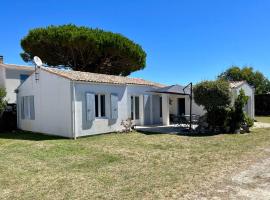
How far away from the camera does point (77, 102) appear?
56.1 feet

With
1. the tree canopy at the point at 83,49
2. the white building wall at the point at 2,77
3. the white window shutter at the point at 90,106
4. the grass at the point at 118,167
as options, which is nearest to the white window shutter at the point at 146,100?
the white window shutter at the point at 90,106

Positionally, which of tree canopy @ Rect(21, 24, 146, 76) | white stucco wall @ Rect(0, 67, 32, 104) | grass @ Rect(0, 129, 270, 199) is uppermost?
tree canopy @ Rect(21, 24, 146, 76)

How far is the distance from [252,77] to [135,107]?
33.7m

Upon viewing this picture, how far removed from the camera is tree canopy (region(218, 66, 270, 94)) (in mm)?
49009

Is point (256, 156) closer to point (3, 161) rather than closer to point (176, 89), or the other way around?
point (3, 161)

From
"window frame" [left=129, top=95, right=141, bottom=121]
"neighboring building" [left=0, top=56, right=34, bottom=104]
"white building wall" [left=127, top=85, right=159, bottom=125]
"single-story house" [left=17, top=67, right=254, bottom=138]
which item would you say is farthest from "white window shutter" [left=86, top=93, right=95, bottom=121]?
"neighboring building" [left=0, top=56, right=34, bottom=104]

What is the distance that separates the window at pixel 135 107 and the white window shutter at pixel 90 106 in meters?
5.53

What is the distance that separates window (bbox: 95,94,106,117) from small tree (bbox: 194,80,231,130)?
6.14 metres

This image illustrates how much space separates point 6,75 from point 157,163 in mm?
25209

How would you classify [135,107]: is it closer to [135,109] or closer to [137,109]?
[135,109]

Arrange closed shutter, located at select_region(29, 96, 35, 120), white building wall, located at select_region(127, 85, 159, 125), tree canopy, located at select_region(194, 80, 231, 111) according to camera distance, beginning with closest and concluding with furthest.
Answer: tree canopy, located at select_region(194, 80, 231, 111) → closed shutter, located at select_region(29, 96, 35, 120) → white building wall, located at select_region(127, 85, 159, 125)

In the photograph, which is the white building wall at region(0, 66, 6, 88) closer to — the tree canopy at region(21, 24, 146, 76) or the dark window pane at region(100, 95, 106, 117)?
the tree canopy at region(21, 24, 146, 76)

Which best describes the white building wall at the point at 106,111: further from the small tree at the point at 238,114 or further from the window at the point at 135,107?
the small tree at the point at 238,114

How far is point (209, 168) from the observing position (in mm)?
9203
